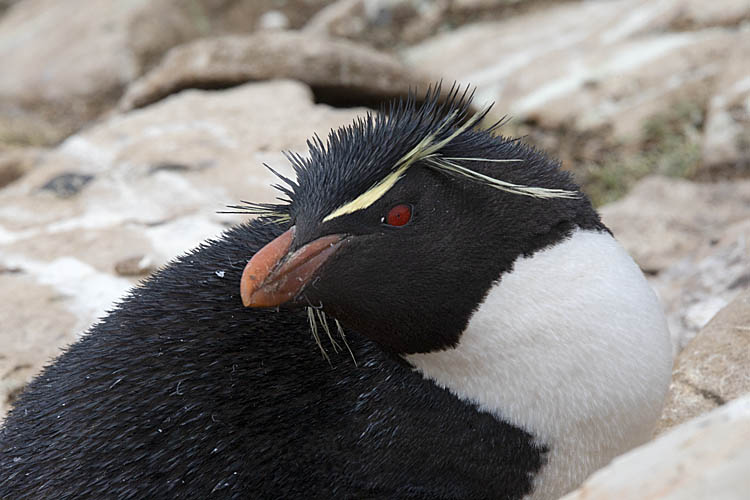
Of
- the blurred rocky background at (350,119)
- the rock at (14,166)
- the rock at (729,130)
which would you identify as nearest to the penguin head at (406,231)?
the blurred rocky background at (350,119)

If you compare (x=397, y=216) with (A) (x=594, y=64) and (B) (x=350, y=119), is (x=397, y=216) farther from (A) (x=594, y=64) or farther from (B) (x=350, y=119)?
(A) (x=594, y=64)

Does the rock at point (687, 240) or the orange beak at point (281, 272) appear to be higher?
the orange beak at point (281, 272)

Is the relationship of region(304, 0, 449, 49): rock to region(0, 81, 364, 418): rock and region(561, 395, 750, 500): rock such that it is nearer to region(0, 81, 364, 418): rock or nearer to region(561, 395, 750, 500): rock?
region(0, 81, 364, 418): rock

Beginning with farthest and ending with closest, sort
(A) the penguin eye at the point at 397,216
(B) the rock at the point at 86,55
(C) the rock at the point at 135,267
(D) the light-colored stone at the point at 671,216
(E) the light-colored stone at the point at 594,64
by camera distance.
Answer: (B) the rock at the point at 86,55
(E) the light-colored stone at the point at 594,64
(D) the light-colored stone at the point at 671,216
(C) the rock at the point at 135,267
(A) the penguin eye at the point at 397,216

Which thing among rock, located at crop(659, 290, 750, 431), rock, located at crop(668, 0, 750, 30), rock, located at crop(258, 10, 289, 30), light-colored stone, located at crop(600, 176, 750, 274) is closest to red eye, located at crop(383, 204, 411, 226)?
rock, located at crop(659, 290, 750, 431)

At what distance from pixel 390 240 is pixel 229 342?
2.12 feet

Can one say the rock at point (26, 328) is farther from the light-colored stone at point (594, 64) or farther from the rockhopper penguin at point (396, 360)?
the light-colored stone at point (594, 64)

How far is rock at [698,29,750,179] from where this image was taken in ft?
17.6

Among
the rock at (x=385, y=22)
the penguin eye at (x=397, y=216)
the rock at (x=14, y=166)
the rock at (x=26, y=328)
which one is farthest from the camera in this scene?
the rock at (x=385, y=22)

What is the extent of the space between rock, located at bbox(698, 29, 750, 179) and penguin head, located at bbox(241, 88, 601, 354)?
3634 millimetres

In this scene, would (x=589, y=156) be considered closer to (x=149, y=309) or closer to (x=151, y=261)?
(x=151, y=261)

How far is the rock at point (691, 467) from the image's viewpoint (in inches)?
47.4

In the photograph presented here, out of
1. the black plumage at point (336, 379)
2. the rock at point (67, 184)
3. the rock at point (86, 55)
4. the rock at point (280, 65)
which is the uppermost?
the black plumage at point (336, 379)

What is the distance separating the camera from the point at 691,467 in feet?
4.21
